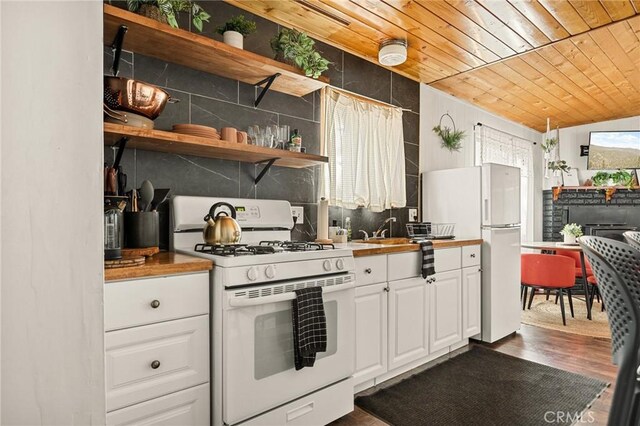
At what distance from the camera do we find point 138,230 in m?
1.77

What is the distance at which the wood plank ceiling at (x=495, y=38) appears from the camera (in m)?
2.51

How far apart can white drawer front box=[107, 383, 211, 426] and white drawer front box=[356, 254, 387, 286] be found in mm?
1062

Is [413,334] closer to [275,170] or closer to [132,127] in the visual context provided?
[275,170]

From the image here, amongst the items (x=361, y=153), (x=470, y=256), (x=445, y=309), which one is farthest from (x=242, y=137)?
(x=470, y=256)

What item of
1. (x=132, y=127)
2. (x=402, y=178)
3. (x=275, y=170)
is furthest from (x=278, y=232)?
(x=402, y=178)

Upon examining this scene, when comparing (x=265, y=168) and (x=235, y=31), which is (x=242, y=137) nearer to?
(x=265, y=168)

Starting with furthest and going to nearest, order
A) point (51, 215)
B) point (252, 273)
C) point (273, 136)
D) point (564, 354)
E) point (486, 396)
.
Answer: point (564, 354) < point (273, 136) < point (486, 396) < point (252, 273) < point (51, 215)

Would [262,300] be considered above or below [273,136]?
below

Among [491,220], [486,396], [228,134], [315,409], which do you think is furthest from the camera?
[491,220]

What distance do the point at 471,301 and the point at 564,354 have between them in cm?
80

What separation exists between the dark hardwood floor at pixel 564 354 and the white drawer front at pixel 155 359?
918 mm

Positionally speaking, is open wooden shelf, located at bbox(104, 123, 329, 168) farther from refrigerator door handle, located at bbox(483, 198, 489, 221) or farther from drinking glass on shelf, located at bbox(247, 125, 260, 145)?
refrigerator door handle, located at bbox(483, 198, 489, 221)

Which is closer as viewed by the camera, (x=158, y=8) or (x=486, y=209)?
(x=158, y=8)

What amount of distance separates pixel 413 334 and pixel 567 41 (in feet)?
8.54
